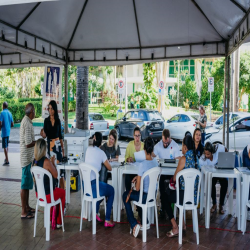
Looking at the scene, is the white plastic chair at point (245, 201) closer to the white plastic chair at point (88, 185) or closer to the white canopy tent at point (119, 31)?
the white plastic chair at point (88, 185)

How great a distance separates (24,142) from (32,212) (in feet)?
4.13

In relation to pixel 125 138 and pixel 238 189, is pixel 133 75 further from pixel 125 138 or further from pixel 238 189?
pixel 238 189

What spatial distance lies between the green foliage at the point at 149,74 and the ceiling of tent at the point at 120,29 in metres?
14.6

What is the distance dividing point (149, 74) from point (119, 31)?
1575cm

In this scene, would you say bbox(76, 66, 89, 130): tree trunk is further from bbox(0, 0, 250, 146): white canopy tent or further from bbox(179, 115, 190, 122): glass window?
bbox(179, 115, 190, 122): glass window

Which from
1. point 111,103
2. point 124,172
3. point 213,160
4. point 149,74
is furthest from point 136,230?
point 111,103

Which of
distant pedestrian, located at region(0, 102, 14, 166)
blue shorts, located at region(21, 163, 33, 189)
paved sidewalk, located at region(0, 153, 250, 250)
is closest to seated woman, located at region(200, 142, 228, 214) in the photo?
paved sidewalk, located at region(0, 153, 250, 250)

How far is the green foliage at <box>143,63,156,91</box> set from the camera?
23.3m

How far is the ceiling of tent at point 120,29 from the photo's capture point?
667 cm

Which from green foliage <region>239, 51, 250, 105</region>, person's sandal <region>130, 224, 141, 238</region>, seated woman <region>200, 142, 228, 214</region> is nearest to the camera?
person's sandal <region>130, 224, 141, 238</region>

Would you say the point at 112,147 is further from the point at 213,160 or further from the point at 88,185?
the point at 213,160

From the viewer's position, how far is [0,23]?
20.2 ft

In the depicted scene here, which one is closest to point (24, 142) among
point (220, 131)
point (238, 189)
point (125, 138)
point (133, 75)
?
point (238, 189)

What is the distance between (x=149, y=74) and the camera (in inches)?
940
